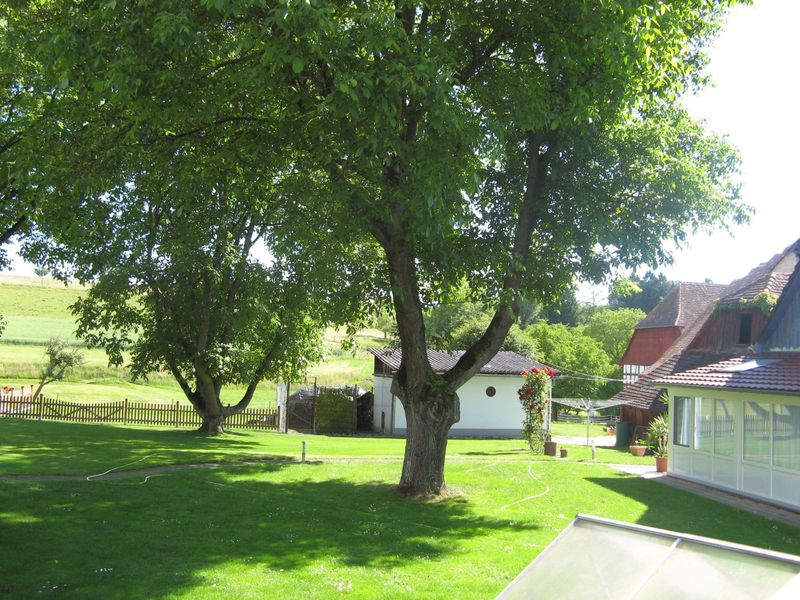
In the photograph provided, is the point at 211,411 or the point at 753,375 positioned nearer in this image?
the point at 753,375

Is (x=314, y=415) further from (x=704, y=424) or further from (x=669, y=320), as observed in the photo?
(x=669, y=320)

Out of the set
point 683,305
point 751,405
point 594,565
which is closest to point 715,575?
point 594,565

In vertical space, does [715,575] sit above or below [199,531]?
above

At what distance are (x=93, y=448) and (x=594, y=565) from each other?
705 inches

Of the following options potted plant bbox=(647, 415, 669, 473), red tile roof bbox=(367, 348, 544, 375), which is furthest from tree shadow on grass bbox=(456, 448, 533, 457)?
red tile roof bbox=(367, 348, 544, 375)

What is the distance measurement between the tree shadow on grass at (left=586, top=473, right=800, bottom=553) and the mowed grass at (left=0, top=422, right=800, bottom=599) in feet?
0.18

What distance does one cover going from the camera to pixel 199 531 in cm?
1111

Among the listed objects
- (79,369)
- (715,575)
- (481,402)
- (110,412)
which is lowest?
(110,412)

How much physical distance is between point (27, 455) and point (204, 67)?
1066 centimetres

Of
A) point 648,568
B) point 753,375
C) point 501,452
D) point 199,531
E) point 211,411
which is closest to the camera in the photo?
point 648,568

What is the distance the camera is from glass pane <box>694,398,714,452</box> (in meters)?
20.5

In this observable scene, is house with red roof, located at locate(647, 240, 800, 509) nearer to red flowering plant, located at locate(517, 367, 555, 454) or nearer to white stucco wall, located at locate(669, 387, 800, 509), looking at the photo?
white stucco wall, located at locate(669, 387, 800, 509)

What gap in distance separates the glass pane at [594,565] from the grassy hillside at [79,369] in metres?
26.5

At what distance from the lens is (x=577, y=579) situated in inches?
189
